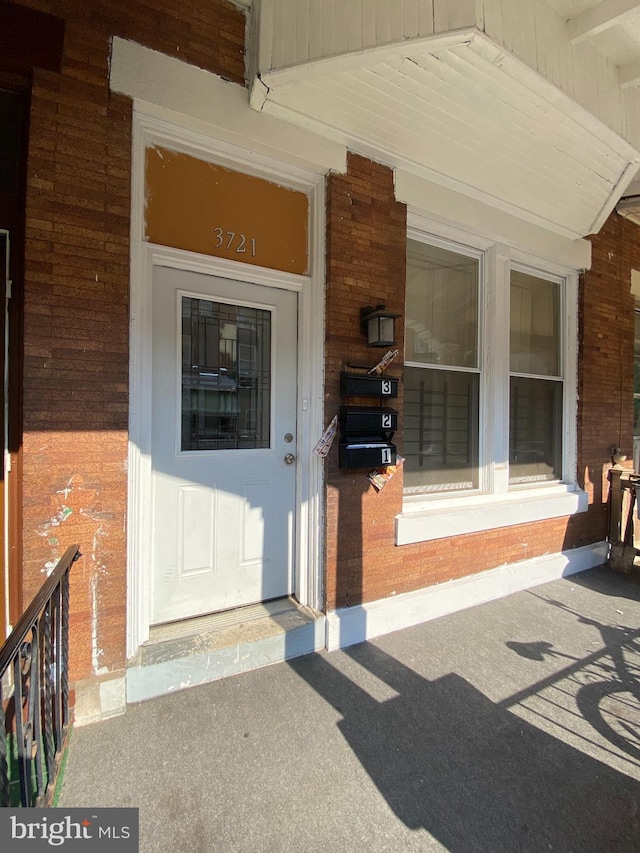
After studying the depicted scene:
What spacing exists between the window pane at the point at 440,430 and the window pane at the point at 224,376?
1.29 m

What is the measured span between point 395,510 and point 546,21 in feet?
11.2

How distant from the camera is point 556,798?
70.9 inches

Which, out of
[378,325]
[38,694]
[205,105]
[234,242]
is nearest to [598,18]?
[378,325]

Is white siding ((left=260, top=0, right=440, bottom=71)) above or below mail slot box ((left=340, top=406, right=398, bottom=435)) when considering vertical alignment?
above

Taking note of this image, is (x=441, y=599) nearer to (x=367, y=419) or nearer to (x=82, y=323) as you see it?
(x=367, y=419)

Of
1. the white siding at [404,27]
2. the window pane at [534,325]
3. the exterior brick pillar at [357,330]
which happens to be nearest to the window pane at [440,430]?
the exterior brick pillar at [357,330]

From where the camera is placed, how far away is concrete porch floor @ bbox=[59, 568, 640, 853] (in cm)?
165

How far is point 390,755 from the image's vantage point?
6.55 feet

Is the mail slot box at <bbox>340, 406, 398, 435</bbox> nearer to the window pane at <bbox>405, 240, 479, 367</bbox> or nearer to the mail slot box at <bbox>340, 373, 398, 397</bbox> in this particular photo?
the mail slot box at <bbox>340, 373, 398, 397</bbox>

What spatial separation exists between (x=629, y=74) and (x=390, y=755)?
4.83 metres

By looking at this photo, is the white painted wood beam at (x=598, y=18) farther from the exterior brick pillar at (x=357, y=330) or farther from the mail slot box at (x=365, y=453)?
the mail slot box at (x=365, y=453)

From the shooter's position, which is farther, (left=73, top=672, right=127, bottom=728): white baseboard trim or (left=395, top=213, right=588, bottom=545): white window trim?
(left=395, top=213, right=588, bottom=545): white window trim

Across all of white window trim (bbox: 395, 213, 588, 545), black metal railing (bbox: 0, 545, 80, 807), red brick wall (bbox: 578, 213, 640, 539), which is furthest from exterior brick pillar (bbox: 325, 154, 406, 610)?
red brick wall (bbox: 578, 213, 640, 539)

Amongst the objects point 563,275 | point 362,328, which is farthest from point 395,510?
point 563,275
